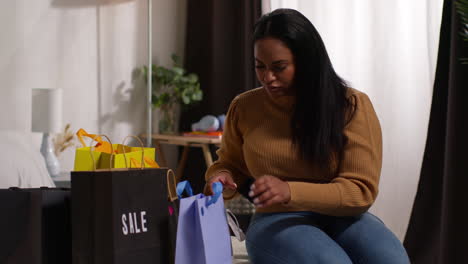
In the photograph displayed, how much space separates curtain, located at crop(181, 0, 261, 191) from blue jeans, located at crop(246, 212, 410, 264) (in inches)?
89.4

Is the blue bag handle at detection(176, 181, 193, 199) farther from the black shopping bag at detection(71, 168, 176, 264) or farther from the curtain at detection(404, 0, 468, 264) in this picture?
the curtain at detection(404, 0, 468, 264)

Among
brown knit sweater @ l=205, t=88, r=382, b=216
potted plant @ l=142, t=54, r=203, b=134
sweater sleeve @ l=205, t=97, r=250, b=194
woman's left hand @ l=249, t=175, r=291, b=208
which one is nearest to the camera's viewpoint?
woman's left hand @ l=249, t=175, r=291, b=208

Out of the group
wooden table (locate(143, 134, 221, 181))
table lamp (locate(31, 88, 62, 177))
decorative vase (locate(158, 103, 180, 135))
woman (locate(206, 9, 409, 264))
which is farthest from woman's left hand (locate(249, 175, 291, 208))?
decorative vase (locate(158, 103, 180, 135))

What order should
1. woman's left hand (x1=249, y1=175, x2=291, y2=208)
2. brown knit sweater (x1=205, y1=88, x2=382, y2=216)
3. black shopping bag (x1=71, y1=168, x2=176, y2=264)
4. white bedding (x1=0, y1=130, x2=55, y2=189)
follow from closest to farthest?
black shopping bag (x1=71, y1=168, x2=176, y2=264) < woman's left hand (x1=249, y1=175, x2=291, y2=208) < brown knit sweater (x1=205, y1=88, x2=382, y2=216) < white bedding (x1=0, y1=130, x2=55, y2=189)

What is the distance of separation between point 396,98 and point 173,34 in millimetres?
1746

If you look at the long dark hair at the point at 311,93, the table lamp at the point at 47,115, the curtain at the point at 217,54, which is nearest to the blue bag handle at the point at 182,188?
the long dark hair at the point at 311,93

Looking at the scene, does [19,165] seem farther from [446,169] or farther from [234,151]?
[446,169]

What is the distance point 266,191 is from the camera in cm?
135

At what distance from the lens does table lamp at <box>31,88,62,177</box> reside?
9.68 feet

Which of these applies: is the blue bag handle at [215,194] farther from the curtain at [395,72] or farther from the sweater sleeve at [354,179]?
the curtain at [395,72]

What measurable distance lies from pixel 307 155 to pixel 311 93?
0.54 feet

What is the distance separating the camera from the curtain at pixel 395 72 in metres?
2.91

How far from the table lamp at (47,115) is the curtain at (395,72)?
1.38 metres

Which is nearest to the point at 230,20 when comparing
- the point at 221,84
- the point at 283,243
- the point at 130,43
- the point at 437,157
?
the point at 221,84
